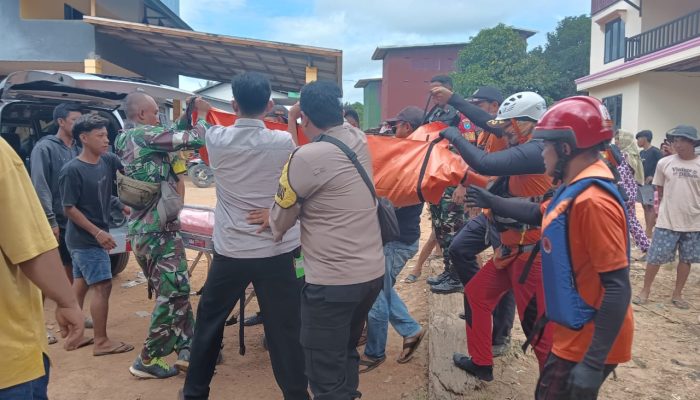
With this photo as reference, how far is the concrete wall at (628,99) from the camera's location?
17.4 metres

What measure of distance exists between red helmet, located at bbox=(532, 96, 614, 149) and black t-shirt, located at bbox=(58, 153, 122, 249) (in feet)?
12.1

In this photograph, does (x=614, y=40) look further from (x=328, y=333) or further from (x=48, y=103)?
(x=328, y=333)

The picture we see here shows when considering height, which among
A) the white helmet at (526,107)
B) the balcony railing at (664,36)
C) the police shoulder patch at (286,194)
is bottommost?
the police shoulder patch at (286,194)

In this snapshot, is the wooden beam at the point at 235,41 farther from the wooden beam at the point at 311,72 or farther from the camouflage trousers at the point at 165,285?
the camouflage trousers at the point at 165,285

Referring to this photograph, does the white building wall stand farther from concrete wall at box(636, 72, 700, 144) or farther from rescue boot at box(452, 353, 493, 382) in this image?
rescue boot at box(452, 353, 493, 382)

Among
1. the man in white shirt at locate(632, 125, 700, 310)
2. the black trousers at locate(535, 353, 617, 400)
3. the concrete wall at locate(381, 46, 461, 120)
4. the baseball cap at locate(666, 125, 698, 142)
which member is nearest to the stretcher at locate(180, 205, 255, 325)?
the black trousers at locate(535, 353, 617, 400)

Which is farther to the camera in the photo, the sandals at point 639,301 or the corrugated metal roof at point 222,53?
the corrugated metal roof at point 222,53

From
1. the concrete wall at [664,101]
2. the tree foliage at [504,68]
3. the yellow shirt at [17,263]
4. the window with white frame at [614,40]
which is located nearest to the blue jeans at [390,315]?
the yellow shirt at [17,263]

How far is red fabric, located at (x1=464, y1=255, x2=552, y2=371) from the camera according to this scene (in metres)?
3.29

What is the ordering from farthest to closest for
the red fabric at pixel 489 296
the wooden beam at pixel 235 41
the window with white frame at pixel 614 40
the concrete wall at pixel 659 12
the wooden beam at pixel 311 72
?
the window with white frame at pixel 614 40 → the concrete wall at pixel 659 12 → the wooden beam at pixel 311 72 → the wooden beam at pixel 235 41 → the red fabric at pixel 489 296

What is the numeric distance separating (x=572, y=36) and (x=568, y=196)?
45.5 m

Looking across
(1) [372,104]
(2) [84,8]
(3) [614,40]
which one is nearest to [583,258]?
(2) [84,8]

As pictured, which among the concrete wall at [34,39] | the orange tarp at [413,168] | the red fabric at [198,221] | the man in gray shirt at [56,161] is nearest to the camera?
the orange tarp at [413,168]

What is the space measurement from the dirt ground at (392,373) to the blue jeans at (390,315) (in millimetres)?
195
